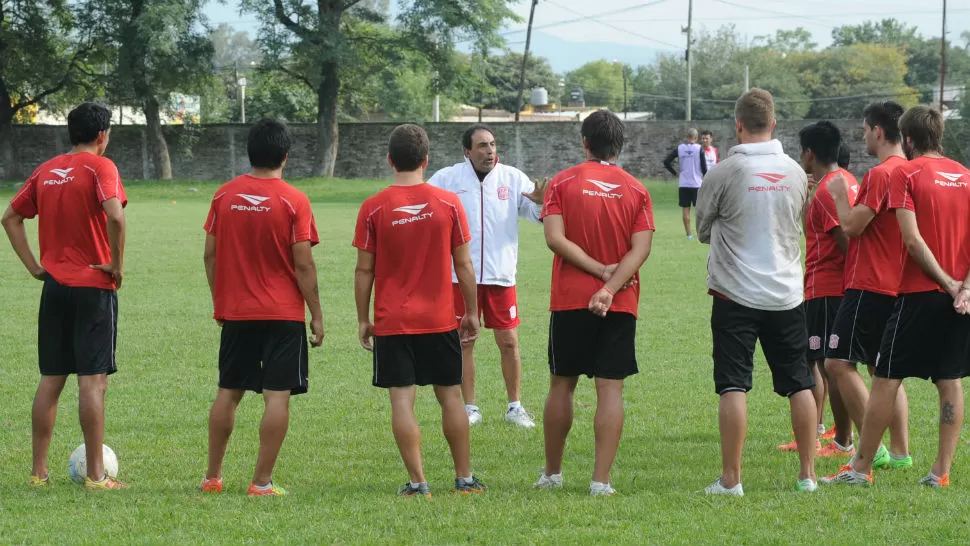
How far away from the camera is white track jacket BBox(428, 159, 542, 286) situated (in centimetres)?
845

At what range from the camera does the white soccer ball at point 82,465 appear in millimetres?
6461

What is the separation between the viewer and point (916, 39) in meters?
126

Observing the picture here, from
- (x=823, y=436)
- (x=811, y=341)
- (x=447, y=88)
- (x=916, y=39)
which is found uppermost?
(x=916, y=39)

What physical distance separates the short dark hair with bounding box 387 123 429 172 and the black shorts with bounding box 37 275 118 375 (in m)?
1.85

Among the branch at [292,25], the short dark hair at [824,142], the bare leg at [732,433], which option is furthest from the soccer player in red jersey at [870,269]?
the branch at [292,25]

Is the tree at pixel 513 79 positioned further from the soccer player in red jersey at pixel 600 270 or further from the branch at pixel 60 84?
the soccer player in red jersey at pixel 600 270

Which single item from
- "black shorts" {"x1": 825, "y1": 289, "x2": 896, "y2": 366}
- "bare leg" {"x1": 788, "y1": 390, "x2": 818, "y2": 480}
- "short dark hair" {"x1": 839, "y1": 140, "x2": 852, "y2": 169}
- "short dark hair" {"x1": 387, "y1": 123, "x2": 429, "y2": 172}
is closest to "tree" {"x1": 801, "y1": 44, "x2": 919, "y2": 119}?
"short dark hair" {"x1": 839, "y1": 140, "x2": 852, "y2": 169}

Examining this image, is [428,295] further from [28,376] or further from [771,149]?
[28,376]

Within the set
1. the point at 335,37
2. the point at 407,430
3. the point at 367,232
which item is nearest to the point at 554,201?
the point at 367,232

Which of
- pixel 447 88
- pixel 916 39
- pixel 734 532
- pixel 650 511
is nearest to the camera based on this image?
pixel 734 532

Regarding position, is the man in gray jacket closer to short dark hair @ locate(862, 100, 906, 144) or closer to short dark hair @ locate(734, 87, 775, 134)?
short dark hair @ locate(734, 87, 775, 134)

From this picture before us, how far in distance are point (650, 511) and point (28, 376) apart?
667 centimetres

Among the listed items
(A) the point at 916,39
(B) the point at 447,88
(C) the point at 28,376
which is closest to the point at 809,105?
(A) the point at 916,39

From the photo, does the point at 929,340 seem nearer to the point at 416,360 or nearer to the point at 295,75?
the point at 416,360
